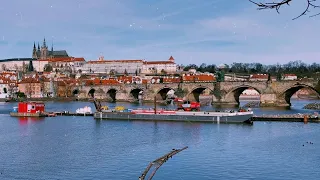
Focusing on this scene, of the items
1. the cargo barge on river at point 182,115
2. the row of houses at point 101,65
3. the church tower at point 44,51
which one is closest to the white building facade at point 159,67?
the row of houses at point 101,65

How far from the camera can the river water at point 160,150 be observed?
1739cm

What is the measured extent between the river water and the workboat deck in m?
1.63

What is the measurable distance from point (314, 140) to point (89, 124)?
15720mm

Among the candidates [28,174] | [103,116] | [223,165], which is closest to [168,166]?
[223,165]

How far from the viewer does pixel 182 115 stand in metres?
37.1

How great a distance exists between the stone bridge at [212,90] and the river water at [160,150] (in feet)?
66.8

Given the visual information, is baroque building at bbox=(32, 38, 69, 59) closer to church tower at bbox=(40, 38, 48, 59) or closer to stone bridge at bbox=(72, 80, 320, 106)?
church tower at bbox=(40, 38, 48, 59)

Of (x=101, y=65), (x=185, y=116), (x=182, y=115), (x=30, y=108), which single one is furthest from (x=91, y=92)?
(x=101, y=65)

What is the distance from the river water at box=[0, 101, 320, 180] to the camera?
685 inches

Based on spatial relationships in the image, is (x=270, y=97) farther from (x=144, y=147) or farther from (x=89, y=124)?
(x=144, y=147)

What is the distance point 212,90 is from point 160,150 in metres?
38.4

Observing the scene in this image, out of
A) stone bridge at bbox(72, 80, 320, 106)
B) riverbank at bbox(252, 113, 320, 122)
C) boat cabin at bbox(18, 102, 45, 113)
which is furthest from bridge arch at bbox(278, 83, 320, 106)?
boat cabin at bbox(18, 102, 45, 113)

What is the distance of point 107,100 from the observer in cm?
7306

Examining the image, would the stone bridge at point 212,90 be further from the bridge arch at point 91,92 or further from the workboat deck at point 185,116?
the workboat deck at point 185,116
